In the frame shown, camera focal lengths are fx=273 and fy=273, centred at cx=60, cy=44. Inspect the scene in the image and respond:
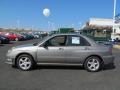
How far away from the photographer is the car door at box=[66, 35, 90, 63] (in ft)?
35.4

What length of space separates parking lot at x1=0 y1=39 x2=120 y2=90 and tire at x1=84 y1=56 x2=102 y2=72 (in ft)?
0.73

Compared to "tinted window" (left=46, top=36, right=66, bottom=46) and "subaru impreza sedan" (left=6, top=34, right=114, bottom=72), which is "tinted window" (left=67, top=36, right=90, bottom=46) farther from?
"tinted window" (left=46, top=36, right=66, bottom=46)

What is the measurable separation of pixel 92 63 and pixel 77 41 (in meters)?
1.07

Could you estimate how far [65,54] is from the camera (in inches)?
424

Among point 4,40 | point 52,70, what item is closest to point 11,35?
point 4,40

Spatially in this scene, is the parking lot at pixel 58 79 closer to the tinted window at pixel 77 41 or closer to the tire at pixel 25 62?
the tire at pixel 25 62

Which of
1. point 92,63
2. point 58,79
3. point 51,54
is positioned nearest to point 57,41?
point 51,54

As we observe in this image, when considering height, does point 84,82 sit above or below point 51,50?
below

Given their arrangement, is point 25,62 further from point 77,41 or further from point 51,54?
point 77,41

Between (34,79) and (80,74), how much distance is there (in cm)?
198

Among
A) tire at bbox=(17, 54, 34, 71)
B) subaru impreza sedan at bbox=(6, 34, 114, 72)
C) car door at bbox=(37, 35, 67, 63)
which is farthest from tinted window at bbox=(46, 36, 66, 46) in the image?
tire at bbox=(17, 54, 34, 71)

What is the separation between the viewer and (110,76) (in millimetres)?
9922

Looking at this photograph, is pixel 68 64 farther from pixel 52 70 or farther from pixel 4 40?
pixel 4 40

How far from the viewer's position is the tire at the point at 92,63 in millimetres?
10891
